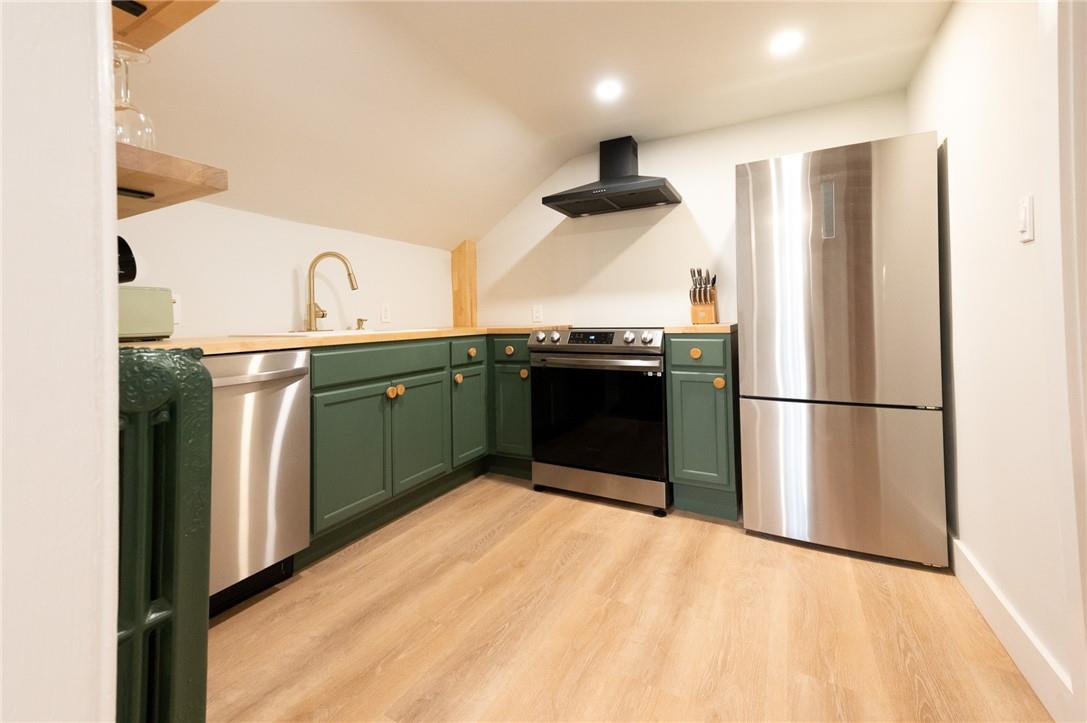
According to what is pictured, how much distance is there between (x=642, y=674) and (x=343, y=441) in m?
1.40

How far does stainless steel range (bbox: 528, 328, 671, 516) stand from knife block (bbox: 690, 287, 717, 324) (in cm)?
40

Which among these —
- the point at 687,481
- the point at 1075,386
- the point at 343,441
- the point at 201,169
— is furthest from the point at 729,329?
the point at 201,169

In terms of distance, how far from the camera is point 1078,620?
970 millimetres

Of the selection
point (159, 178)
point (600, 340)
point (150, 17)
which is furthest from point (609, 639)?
point (150, 17)

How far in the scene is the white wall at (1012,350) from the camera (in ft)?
3.30

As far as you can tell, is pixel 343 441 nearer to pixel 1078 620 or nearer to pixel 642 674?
pixel 642 674

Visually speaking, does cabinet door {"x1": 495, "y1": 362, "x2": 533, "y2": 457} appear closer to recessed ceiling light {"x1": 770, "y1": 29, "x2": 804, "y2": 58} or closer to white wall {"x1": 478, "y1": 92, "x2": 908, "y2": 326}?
white wall {"x1": 478, "y1": 92, "x2": 908, "y2": 326}

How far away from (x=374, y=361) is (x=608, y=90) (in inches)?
69.1

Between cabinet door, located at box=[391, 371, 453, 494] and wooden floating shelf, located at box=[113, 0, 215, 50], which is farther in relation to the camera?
cabinet door, located at box=[391, 371, 453, 494]

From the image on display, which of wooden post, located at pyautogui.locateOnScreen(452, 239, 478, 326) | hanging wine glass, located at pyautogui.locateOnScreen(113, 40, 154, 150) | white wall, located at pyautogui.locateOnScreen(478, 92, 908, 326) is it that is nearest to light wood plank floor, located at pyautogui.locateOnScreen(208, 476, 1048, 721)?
hanging wine glass, located at pyautogui.locateOnScreen(113, 40, 154, 150)

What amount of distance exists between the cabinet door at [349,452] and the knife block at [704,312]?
5.59ft

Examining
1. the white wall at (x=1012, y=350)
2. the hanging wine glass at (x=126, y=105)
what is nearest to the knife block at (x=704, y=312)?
the white wall at (x=1012, y=350)

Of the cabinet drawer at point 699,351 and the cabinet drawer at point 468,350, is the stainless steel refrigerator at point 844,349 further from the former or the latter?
the cabinet drawer at point 468,350

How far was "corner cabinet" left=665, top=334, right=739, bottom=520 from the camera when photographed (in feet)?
7.70
